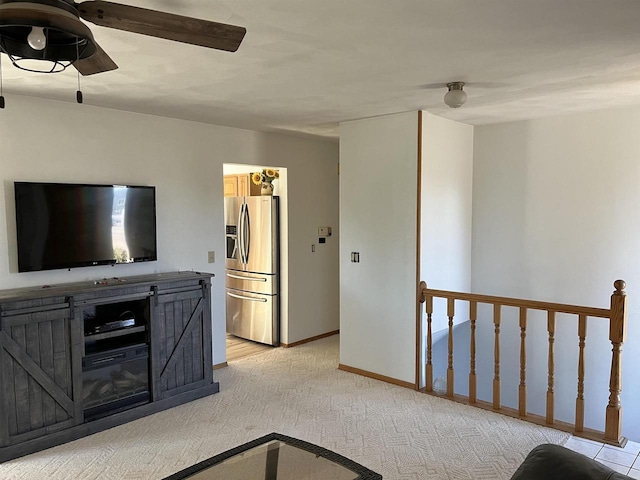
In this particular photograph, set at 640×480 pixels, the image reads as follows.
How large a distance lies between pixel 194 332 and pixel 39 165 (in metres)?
1.78

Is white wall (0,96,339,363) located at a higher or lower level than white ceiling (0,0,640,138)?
lower

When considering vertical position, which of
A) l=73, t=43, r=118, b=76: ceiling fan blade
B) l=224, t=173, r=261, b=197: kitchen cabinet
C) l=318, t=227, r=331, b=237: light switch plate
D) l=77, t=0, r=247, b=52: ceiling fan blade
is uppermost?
l=77, t=0, r=247, b=52: ceiling fan blade

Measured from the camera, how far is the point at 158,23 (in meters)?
1.57

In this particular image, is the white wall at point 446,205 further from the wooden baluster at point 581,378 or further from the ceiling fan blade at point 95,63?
the ceiling fan blade at point 95,63

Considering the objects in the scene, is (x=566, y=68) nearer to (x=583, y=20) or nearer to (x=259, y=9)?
(x=583, y=20)

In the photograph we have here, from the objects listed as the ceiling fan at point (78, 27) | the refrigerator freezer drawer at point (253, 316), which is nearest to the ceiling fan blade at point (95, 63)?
the ceiling fan at point (78, 27)

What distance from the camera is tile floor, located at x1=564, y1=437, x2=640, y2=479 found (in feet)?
9.70

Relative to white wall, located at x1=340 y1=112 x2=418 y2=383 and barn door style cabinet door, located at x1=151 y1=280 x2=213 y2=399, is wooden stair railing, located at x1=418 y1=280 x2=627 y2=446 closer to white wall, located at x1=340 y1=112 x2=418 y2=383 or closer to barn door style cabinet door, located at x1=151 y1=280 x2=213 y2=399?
white wall, located at x1=340 y1=112 x2=418 y2=383

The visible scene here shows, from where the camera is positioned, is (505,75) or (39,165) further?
(39,165)

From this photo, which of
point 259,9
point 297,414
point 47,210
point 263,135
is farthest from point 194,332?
point 259,9

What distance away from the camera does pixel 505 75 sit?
9.94 ft

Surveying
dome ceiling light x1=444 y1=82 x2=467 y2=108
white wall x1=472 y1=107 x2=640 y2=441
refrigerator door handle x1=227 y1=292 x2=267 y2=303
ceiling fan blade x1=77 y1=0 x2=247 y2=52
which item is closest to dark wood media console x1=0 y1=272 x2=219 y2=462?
refrigerator door handle x1=227 y1=292 x2=267 y2=303

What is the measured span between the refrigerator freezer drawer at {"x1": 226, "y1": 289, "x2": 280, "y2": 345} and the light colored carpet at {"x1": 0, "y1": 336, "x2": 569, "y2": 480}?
116cm

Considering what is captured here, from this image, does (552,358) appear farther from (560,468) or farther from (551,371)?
(560,468)
